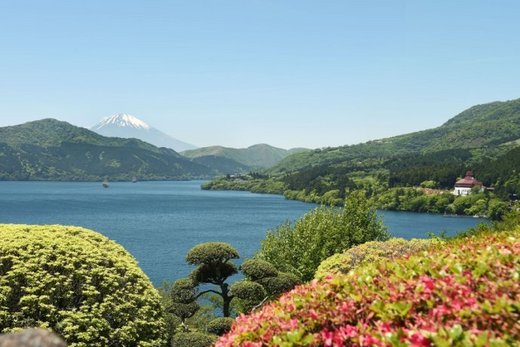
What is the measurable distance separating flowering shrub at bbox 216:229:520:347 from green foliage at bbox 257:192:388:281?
1334 inches

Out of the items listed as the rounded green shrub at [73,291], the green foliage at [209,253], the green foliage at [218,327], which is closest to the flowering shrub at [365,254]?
the green foliage at [209,253]

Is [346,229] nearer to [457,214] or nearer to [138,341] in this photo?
[138,341]

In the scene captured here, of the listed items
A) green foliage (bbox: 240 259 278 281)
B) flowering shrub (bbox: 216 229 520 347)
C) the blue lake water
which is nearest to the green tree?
green foliage (bbox: 240 259 278 281)

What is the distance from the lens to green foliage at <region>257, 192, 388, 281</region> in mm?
43125

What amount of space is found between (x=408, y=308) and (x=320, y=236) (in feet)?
124

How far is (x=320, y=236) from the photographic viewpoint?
144 ft

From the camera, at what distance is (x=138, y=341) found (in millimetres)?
16109

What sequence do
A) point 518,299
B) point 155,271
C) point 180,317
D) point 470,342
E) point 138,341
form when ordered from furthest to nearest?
point 155,271 → point 180,317 → point 138,341 → point 518,299 → point 470,342

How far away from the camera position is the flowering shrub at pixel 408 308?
5.86 metres

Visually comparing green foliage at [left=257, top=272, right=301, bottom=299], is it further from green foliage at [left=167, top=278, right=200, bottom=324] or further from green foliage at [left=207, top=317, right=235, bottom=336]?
green foliage at [left=207, top=317, right=235, bottom=336]

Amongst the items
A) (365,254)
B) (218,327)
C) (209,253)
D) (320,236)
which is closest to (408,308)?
(218,327)

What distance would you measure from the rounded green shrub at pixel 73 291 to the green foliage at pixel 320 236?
85.7 ft

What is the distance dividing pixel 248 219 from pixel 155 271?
3151 inches

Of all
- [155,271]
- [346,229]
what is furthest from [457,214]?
[346,229]
